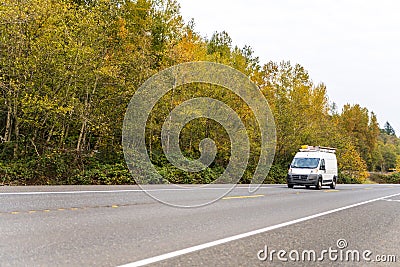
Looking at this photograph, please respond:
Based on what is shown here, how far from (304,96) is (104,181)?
30.7m

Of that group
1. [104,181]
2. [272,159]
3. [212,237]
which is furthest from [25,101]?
[272,159]

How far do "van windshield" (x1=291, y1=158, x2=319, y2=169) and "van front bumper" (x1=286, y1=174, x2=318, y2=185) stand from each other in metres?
0.73

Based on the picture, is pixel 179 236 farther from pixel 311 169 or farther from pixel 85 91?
pixel 311 169

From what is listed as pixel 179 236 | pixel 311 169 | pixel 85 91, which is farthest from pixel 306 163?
pixel 179 236

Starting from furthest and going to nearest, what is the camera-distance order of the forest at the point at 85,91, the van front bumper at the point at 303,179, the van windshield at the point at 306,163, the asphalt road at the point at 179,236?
the van windshield at the point at 306,163 < the van front bumper at the point at 303,179 < the forest at the point at 85,91 < the asphalt road at the point at 179,236

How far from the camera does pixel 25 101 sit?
21500 mm

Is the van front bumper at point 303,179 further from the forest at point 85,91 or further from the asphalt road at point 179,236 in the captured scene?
the asphalt road at point 179,236

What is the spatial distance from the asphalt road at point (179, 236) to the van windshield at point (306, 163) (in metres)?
16.9

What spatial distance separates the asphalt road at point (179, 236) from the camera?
5.95 m

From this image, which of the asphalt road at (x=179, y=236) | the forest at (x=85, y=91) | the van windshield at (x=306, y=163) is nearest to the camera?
the asphalt road at (x=179, y=236)

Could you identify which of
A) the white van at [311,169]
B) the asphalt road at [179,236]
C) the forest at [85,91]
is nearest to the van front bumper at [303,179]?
the white van at [311,169]

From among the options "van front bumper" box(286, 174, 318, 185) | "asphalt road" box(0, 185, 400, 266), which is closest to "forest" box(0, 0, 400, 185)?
"van front bumper" box(286, 174, 318, 185)

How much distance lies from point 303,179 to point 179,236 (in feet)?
72.2

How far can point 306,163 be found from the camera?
29.4 metres
